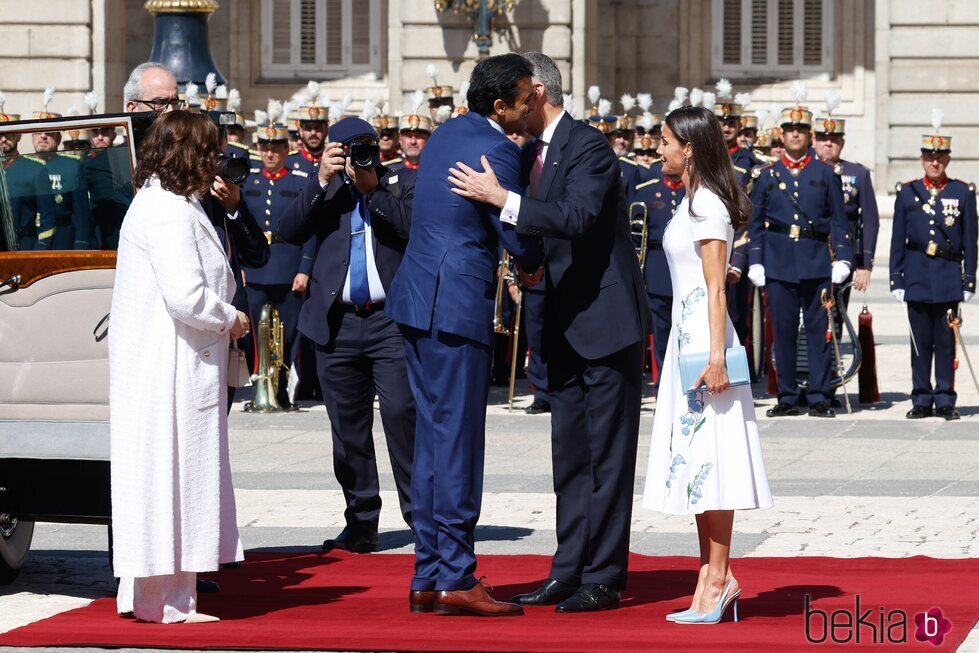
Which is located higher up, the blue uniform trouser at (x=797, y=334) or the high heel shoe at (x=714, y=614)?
the blue uniform trouser at (x=797, y=334)

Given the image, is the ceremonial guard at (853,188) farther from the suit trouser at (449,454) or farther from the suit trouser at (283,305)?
the suit trouser at (449,454)

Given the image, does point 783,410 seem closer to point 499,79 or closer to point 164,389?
point 499,79

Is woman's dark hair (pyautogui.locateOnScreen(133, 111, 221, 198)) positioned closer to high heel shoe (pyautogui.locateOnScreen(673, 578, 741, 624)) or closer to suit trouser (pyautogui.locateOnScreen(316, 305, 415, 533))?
suit trouser (pyautogui.locateOnScreen(316, 305, 415, 533))

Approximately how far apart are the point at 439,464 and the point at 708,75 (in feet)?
76.5

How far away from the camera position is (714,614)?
Answer: 6797 millimetres

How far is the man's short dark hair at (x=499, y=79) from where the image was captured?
6.85 metres

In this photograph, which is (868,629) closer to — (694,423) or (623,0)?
(694,423)

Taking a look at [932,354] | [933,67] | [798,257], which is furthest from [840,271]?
[933,67]

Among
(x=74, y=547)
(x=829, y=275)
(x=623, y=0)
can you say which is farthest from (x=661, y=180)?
(x=623, y=0)

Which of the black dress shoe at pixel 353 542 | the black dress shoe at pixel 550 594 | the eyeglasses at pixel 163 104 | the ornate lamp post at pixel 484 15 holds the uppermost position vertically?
the ornate lamp post at pixel 484 15

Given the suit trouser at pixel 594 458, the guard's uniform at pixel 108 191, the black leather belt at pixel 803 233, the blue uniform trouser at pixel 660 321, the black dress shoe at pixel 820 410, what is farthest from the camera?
the blue uniform trouser at pixel 660 321

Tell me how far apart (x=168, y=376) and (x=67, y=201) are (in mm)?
1345

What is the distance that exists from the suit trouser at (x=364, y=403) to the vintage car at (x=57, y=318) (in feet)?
4.13

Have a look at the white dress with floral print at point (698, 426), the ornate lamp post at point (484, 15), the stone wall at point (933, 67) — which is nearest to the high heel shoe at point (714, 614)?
the white dress with floral print at point (698, 426)
